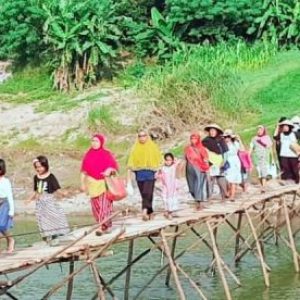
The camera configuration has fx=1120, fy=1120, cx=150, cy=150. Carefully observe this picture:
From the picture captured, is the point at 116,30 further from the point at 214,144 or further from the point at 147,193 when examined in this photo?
the point at 147,193

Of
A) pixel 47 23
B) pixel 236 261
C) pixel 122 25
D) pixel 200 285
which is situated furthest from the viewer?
pixel 122 25

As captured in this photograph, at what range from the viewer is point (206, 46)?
41375 mm

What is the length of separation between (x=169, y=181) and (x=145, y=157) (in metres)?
1.19

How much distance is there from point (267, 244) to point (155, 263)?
354 cm

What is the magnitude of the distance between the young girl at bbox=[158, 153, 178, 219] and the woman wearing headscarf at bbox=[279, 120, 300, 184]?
463 cm

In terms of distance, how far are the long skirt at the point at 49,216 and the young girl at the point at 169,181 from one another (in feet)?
10.4

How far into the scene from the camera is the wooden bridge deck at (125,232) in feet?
44.2

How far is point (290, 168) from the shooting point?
23.1 meters

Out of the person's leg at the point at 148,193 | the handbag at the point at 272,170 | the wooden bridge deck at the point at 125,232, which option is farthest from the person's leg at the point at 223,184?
the person's leg at the point at 148,193

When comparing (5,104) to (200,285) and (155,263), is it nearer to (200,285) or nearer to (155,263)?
(155,263)

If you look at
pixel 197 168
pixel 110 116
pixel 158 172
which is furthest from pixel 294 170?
pixel 110 116

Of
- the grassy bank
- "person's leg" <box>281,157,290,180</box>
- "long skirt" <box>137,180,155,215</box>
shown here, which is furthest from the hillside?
"long skirt" <box>137,180,155,215</box>

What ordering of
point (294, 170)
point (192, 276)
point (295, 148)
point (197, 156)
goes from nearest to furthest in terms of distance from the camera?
1. point (197, 156)
2. point (192, 276)
3. point (295, 148)
4. point (294, 170)

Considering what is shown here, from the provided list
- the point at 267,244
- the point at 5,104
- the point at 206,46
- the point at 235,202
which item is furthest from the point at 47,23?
A: the point at 235,202
